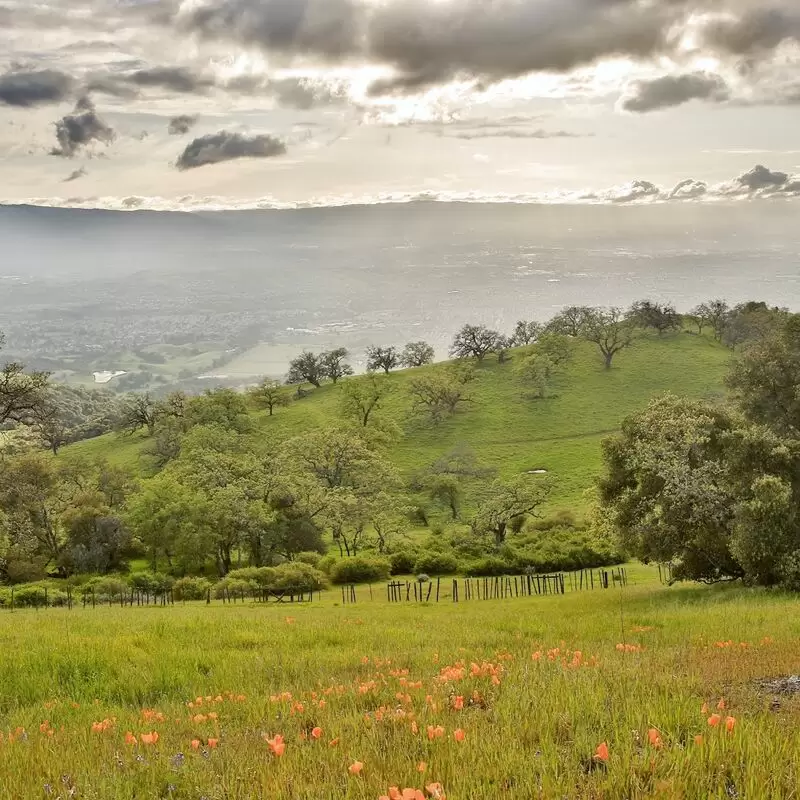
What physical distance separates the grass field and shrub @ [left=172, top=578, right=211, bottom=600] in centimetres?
4171

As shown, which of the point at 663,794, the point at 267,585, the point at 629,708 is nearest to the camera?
the point at 663,794

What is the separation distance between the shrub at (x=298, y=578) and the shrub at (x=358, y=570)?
238 centimetres

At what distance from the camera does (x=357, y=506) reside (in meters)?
75.9

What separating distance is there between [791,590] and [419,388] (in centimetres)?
10996

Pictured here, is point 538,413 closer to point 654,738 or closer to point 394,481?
point 394,481

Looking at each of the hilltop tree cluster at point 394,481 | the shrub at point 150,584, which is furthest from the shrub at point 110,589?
the hilltop tree cluster at point 394,481

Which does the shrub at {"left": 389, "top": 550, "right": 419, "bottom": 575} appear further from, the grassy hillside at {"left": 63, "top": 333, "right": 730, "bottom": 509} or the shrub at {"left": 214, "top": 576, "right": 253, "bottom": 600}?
the grassy hillside at {"left": 63, "top": 333, "right": 730, "bottom": 509}

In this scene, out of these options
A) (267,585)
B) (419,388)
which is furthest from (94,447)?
(267,585)

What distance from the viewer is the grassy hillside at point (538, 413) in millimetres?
113438

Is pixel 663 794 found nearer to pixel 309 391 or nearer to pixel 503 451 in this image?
pixel 503 451

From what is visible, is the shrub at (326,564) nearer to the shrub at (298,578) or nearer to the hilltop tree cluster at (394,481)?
the hilltop tree cluster at (394,481)

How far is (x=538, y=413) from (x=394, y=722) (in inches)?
4967

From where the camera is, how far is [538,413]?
129750 millimetres

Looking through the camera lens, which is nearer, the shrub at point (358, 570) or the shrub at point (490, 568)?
the shrub at point (358, 570)
